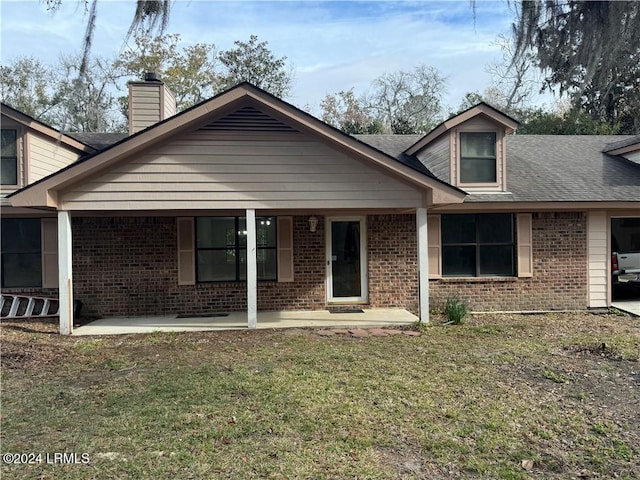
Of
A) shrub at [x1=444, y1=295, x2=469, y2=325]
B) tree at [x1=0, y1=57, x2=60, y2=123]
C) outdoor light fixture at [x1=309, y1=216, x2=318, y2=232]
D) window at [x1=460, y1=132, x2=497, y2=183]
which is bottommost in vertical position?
shrub at [x1=444, y1=295, x2=469, y2=325]

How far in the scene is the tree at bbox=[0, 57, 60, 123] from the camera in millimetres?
26703

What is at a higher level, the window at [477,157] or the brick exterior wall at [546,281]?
the window at [477,157]

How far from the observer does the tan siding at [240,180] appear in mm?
7977

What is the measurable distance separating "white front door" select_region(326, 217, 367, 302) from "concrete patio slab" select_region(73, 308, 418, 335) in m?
0.70

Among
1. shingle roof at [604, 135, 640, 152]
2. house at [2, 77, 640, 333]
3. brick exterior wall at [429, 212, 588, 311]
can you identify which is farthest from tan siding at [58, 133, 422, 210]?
shingle roof at [604, 135, 640, 152]

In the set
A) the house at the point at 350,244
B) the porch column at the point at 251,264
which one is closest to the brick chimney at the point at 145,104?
the house at the point at 350,244

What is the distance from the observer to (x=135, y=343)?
24.6 ft

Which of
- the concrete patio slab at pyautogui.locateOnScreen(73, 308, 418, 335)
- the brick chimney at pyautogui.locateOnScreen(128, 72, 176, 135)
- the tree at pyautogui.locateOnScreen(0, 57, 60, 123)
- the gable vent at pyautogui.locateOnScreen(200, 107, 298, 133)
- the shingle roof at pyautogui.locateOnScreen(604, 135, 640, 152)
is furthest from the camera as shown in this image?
the tree at pyautogui.locateOnScreen(0, 57, 60, 123)

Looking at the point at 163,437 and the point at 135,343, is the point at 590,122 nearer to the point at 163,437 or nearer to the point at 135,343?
the point at 135,343

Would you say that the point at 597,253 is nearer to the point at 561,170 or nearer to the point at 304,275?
the point at 561,170

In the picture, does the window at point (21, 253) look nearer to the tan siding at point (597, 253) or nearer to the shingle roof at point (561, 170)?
the shingle roof at point (561, 170)

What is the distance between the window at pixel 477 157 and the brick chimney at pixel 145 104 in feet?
23.2

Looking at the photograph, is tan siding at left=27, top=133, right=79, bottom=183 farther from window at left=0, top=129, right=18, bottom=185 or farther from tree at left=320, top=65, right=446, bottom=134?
tree at left=320, top=65, right=446, bottom=134

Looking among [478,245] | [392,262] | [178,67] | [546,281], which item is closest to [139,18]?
[392,262]
